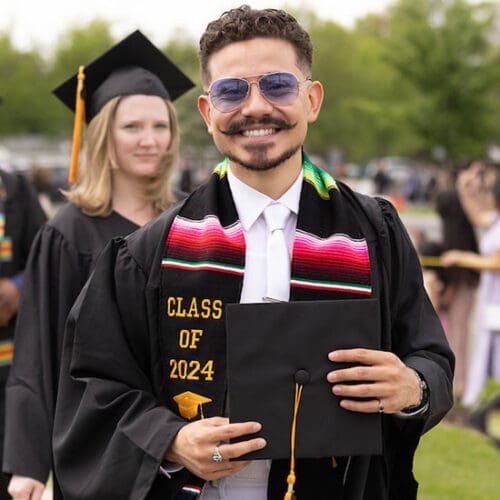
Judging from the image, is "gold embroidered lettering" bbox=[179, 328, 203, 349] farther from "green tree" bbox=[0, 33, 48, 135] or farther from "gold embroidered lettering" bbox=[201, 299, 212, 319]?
"green tree" bbox=[0, 33, 48, 135]

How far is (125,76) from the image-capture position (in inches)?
161

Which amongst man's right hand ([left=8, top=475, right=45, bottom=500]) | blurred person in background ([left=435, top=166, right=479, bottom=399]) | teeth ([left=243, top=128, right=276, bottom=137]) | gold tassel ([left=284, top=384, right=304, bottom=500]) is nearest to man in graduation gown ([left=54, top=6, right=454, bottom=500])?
teeth ([left=243, top=128, right=276, bottom=137])

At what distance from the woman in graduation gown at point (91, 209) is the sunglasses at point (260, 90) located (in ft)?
4.75

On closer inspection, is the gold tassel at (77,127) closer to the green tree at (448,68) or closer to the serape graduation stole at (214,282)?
the serape graduation stole at (214,282)

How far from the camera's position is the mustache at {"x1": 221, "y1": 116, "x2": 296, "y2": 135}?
7.93 feet

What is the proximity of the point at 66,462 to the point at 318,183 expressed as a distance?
1.02 metres

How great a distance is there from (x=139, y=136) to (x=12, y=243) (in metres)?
1.18

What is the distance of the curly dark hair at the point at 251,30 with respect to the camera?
2.44 metres

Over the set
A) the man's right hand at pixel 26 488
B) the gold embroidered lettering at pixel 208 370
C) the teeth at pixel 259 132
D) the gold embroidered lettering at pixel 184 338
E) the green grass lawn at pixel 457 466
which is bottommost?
the green grass lawn at pixel 457 466

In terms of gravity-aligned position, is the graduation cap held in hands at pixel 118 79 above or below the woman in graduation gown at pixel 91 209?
above

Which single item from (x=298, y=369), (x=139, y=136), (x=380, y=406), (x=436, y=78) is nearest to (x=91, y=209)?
(x=139, y=136)

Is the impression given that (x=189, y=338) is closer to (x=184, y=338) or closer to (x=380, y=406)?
(x=184, y=338)

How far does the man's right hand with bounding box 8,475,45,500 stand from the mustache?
1674 millimetres

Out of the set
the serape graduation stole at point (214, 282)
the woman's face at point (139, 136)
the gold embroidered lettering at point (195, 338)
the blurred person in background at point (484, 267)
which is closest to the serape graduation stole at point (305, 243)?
the serape graduation stole at point (214, 282)
